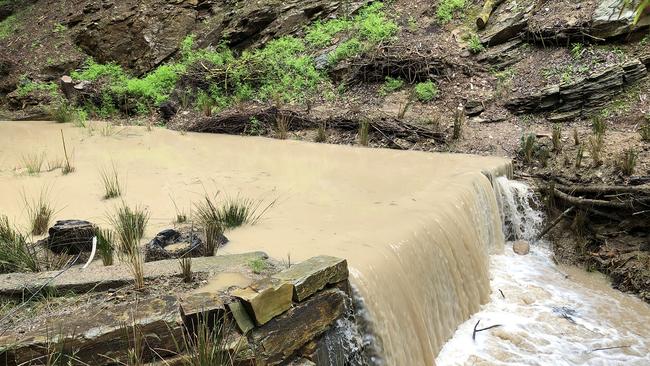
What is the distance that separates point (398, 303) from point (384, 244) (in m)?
0.55

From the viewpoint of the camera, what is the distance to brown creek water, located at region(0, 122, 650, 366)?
14.2 ft

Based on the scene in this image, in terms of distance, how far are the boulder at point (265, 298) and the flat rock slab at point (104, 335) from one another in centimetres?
41

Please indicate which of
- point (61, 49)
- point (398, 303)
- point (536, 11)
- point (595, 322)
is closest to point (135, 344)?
point (398, 303)

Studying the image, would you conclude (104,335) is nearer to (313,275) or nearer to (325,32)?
(313,275)

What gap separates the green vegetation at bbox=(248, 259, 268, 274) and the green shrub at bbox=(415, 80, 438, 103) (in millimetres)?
7451

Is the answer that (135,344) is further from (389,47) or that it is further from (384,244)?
(389,47)

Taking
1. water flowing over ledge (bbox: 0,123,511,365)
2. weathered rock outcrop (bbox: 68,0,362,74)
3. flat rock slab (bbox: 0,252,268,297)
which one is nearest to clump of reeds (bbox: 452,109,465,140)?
water flowing over ledge (bbox: 0,123,511,365)

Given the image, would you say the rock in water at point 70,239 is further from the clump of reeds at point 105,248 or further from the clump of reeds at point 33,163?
the clump of reeds at point 33,163

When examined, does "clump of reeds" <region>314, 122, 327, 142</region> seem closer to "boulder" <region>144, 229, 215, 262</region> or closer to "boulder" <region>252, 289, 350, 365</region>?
"boulder" <region>144, 229, 215, 262</region>

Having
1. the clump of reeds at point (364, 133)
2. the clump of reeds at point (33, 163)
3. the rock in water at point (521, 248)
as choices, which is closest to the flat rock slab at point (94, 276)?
the clump of reeds at point (33, 163)

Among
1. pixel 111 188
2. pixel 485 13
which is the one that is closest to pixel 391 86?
pixel 485 13

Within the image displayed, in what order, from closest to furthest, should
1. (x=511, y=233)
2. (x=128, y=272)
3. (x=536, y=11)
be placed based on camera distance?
(x=128, y=272), (x=511, y=233), (x=536, y=11)

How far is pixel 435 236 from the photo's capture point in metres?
5.09

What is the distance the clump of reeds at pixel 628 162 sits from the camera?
6.74m
